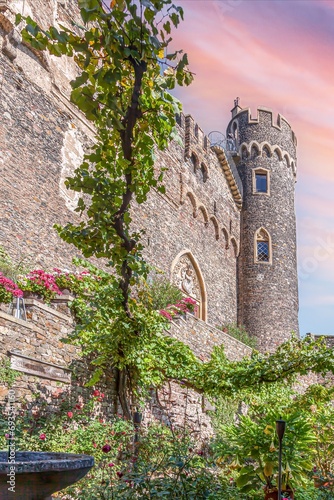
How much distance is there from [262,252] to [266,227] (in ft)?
3.29

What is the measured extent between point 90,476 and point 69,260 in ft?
17.3

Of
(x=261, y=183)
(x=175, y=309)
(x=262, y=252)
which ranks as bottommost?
(x=175, y=309)

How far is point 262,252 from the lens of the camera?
19469 millimetres

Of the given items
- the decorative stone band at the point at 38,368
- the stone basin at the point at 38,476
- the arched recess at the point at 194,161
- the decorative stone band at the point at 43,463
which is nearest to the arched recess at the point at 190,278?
the arched recess at the point at 194,161

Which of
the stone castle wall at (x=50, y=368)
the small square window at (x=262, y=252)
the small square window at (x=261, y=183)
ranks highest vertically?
the small square window at (x=261, y=183)

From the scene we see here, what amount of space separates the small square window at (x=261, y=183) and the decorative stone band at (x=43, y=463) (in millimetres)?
18083

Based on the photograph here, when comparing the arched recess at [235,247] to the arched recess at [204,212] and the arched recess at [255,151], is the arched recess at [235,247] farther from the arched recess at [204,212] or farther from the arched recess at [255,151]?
the arched recess at [255,151]

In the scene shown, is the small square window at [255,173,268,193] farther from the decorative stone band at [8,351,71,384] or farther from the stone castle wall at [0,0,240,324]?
the decorative stone band at [8,351,71,384]

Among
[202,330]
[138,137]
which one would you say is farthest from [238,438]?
[202,330]

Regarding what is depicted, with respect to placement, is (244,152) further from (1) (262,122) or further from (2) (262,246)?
(2) (262,246)

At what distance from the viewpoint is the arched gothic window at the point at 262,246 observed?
19.4 metres

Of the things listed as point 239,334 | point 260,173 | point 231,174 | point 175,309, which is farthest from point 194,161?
point 175,309

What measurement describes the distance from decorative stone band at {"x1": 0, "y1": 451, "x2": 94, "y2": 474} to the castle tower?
15970 millimetres

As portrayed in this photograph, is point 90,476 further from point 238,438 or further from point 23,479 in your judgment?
point 23,479
